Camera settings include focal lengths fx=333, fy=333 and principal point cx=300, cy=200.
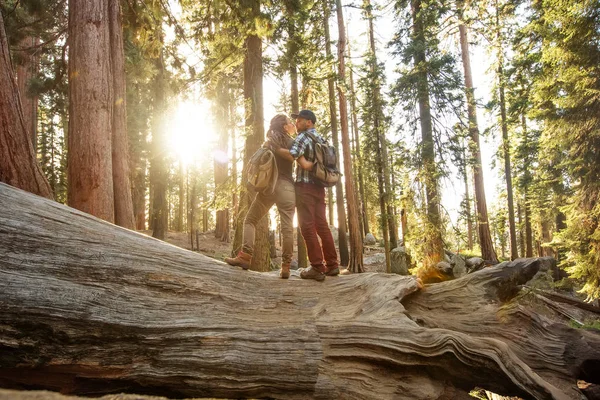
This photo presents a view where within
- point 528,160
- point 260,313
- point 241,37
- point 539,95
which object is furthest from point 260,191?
point 528,160

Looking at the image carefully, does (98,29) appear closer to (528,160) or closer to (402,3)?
(402,3)

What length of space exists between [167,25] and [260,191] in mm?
6258

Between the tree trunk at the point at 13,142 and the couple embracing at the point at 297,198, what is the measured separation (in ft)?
9.03

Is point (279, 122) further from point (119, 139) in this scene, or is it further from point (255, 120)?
point (255, 120)

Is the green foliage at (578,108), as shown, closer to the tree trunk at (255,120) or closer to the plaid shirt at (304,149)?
the tree trunk at (255,120)

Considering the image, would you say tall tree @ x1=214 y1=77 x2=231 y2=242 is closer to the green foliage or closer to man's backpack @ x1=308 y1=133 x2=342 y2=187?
man's backpack @ x1=308 y1=133 x2=342 y2=187

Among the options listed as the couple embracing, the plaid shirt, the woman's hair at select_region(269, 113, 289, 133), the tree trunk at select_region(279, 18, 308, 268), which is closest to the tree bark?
the tree trunk at select_region(279, 18, 308, 268)

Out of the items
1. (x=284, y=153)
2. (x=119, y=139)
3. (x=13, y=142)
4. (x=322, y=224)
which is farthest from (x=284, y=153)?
(x=119, y=139)

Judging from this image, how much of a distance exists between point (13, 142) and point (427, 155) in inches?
472

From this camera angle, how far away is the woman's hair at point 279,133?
4.71 meters

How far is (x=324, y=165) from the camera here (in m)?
4.61

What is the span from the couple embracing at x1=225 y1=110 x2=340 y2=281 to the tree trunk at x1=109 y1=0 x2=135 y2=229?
2.86 metres

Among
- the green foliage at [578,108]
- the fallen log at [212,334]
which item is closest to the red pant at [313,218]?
the fallen log at [212,334]

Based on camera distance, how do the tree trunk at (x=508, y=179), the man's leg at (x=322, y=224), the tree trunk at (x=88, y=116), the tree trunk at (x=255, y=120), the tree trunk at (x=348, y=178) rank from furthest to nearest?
1. the tree trunk at (x=508, y=179)
2. the tree trunk at (x=348, y=178)
3. the tree trunk at (x=255, y=120)
4. the tree trunk at (x=88, y=116)
5. the man's leg at (x=322, y=224)
